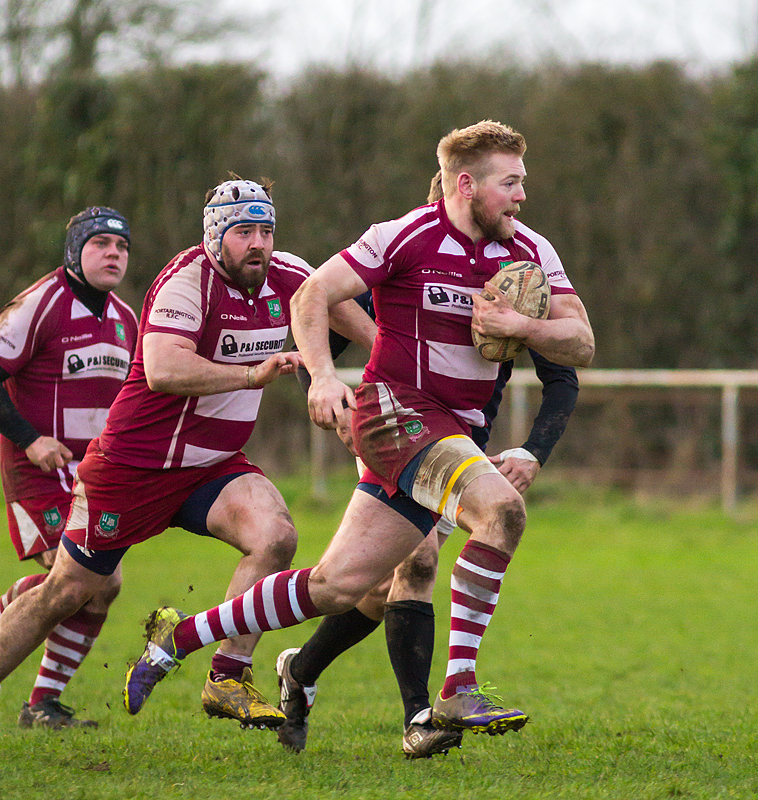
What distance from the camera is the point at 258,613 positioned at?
459cm

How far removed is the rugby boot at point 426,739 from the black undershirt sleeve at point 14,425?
7.49 ft

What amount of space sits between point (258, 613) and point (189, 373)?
3.24 ft

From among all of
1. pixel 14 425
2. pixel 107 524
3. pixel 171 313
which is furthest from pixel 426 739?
pixel 14 425

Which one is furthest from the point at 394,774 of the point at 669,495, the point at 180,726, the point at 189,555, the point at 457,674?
the point at 669,495

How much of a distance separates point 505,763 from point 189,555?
812 cm

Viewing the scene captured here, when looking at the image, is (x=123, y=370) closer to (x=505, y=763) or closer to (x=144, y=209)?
(x=505, y=763)

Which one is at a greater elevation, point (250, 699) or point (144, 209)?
point (144, 209)

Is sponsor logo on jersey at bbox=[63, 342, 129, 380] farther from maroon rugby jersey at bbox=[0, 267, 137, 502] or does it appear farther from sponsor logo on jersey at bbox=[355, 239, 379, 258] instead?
sponsor logo on jersey at bbox=[355, 239, 379, 258]

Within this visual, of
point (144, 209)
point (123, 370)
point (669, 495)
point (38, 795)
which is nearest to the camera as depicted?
point (38, 795)

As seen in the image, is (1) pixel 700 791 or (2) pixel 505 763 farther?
(2) pixel 505 763

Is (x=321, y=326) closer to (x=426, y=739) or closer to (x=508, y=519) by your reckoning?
(x=508, y=519)

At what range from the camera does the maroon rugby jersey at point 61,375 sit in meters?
5.83

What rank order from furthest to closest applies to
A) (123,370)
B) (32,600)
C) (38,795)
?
(123,370) < (32,600) < (38,795)

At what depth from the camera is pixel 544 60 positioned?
15.7 metres
